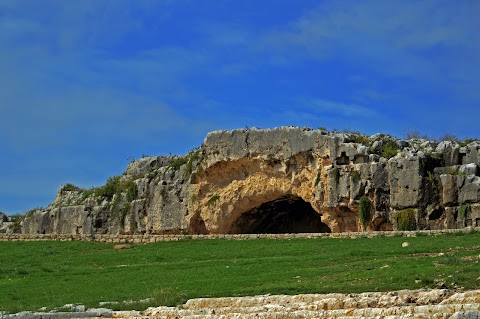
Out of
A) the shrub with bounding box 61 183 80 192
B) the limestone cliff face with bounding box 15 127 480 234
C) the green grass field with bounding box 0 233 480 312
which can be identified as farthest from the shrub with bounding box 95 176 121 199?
the green grass field with bounding box 0 233 480 312

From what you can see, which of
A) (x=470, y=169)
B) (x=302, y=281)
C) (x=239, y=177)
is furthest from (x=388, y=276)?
(x=239, y=177)

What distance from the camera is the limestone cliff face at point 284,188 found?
4453 cm

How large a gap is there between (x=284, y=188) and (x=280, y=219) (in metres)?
5.92

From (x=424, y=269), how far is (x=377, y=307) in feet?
20.5

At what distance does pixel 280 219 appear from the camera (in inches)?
2175

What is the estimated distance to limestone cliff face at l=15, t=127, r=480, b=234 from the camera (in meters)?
44.5

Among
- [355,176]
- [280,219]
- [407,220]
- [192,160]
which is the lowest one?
[407,220]

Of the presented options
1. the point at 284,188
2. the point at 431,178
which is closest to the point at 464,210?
the point at 431,178

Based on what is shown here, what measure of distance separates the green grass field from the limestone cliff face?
523cm

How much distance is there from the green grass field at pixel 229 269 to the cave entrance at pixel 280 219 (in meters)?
6.84

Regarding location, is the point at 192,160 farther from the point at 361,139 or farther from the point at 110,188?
the point at 361,139

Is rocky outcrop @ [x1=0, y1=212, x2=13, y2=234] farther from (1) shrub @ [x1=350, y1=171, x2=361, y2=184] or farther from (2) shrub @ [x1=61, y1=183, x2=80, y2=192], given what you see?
(1) shrub @ [x1=350, y1=171, x2=361, y2=184]

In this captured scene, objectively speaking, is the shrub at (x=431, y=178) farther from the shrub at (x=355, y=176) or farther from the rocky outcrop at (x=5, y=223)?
the rocky outcrop at (x=5, y=223)

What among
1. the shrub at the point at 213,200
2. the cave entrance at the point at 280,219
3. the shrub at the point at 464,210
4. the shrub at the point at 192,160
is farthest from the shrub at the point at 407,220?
the shrub at the point at 192,160
